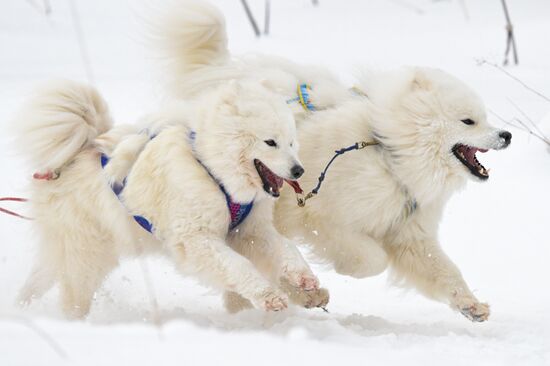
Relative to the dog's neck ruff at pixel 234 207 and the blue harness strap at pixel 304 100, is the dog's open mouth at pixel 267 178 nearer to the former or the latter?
the dog's neck ruff at pixel 234 207

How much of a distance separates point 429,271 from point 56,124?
227 cm

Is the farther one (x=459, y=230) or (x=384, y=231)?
(x=459, y=230)

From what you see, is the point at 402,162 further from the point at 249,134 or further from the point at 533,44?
the point at 533,44

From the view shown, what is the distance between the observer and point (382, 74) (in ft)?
15.9

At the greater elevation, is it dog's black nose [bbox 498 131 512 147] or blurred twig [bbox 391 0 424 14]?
dog's black nose [bbox 498 131 512 147]

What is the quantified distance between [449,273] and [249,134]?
5.12 ft

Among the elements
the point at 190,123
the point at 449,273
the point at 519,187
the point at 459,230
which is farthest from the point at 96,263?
the point at 519,187

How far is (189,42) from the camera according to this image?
490 cm

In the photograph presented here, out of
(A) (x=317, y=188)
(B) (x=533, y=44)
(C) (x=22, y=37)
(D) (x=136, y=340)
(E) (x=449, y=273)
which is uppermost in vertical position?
(D) (x=136, y=340)

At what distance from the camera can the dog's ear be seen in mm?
4498

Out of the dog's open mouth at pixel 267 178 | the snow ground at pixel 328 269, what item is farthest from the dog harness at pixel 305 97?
the dog's open mouth at pixel 267 178

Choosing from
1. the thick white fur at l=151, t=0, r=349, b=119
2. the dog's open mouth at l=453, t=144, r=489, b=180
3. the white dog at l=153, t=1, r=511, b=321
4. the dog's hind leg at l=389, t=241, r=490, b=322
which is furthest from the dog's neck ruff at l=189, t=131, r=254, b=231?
the dog's open mouth at l=453, t=144, r=489, b=180

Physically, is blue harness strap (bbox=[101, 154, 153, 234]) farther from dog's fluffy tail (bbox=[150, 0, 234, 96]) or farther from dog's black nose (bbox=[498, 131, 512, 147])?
dog's black nose (bbox=[498, 131, 512, 147])

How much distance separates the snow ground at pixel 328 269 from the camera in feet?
8.59
